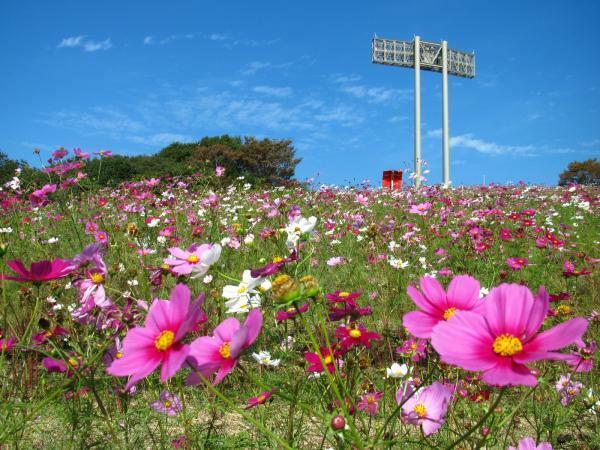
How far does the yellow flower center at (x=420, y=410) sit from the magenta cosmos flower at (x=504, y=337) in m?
0.44

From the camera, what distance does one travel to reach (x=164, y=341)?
71cm

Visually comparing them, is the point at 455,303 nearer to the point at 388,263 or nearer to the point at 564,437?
the point at 564,437

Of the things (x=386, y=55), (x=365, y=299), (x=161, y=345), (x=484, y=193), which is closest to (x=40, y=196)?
(x=365, y=299)

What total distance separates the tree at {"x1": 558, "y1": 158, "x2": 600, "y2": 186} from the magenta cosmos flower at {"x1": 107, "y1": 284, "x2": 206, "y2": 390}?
2765 cm

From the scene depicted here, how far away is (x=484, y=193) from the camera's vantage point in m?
7.86

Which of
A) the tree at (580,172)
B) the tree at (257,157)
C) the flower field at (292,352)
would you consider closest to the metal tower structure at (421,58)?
the tree at (257,157)

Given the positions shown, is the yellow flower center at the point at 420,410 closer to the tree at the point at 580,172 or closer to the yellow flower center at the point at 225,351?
the yellow flower center at the point at 225,351

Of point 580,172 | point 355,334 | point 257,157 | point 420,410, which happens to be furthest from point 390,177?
point 580,172

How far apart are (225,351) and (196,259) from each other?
0.45 meters

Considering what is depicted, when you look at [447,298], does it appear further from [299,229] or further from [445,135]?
[445,135]

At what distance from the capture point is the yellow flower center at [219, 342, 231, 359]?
753 millimetres

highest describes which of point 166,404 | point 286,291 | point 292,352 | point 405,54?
point 405,54

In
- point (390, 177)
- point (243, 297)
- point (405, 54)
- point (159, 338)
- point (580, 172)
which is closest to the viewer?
point (159, 338)

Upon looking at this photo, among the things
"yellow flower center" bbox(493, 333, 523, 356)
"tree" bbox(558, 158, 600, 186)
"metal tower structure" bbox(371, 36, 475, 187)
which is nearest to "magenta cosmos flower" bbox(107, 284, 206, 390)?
"yellow flower center" bbox(493, 333, 523, 356)
